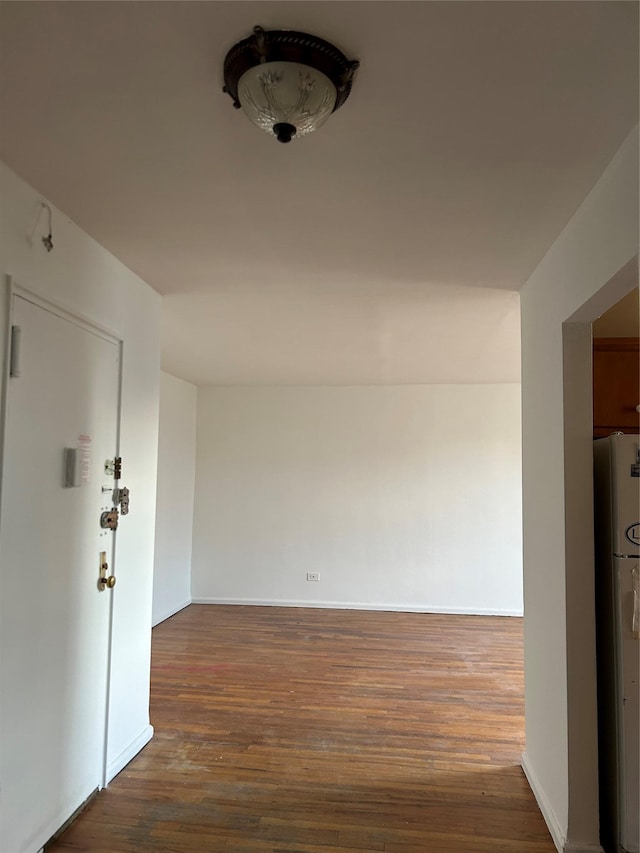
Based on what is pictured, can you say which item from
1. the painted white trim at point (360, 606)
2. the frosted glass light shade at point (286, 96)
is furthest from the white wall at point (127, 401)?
the painted white trim at point (360, 606)

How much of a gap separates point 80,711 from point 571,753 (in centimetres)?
202

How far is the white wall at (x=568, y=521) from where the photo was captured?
1.93m

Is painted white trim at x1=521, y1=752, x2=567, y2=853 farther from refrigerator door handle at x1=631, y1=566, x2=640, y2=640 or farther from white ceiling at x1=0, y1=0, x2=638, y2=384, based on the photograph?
white ceiling at x1=0, y1=0, x2=638, y2=384

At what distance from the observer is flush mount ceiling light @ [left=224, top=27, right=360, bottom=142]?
4.11ft

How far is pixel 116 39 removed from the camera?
1.27 metres

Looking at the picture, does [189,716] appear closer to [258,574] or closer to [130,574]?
[130,574]

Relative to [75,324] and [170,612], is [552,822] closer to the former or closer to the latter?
[75,324]

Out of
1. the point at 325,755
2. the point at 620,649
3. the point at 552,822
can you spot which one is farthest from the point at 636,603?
the point at 325,755

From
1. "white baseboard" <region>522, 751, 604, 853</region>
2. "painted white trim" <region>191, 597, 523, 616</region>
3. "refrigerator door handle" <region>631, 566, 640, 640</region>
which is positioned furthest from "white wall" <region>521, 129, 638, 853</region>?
"painted white trim" <region>191, 597, 523, 616</region>

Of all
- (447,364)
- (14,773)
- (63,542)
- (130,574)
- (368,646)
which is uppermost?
(447,364)

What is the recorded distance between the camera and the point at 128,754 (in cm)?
276

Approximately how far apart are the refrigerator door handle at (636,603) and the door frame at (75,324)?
227 cm

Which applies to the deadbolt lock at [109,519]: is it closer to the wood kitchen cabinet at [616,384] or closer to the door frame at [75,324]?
the door frame at [75,324]

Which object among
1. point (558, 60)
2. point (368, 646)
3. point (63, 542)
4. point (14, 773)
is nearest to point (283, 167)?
point (558, 60)
